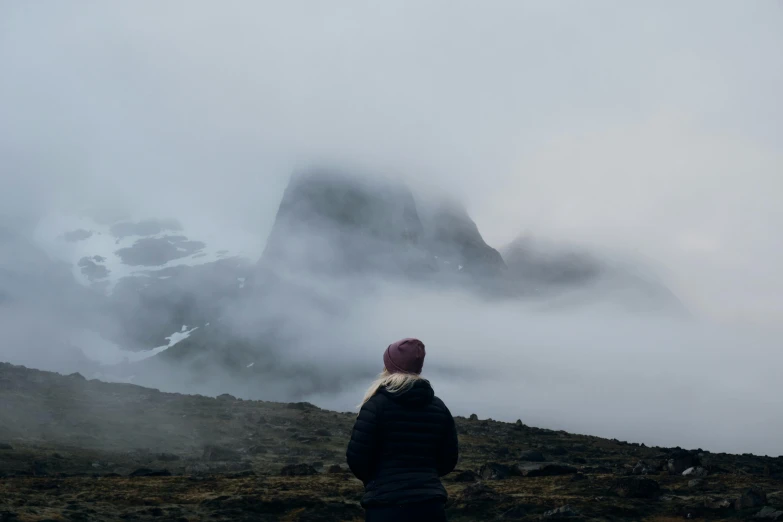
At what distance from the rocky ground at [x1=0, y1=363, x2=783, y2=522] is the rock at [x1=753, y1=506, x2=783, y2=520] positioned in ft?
0.16

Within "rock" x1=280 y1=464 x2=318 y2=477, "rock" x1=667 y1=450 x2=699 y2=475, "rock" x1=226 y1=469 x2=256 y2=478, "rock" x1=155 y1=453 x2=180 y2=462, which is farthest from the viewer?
"rock" x1=155 y1=453 x2=180 y2=462

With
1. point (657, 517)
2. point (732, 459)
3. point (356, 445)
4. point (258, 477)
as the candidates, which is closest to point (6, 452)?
point (258, 477)

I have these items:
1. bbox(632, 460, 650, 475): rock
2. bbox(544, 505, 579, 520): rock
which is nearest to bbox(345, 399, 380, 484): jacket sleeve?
bbox(544, 505, 579, 520): rock

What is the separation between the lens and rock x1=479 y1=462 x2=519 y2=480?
108 ft

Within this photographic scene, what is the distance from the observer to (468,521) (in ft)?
78.9

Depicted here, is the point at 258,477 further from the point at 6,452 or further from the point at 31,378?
the point at 31,378

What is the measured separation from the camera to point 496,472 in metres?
33.2

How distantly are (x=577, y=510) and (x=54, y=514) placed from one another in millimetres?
15620

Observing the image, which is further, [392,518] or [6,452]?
[6,452]

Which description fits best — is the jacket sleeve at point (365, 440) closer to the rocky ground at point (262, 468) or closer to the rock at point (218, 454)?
the rocky ground at point (262, 468)

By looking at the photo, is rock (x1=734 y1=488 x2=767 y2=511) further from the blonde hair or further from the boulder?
the blonde hair

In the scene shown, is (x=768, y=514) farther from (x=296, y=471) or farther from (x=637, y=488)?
(x=296, y=471)

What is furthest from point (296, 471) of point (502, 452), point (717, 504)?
point (717, 504)

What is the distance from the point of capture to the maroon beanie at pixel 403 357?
381 inches
